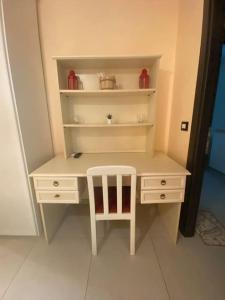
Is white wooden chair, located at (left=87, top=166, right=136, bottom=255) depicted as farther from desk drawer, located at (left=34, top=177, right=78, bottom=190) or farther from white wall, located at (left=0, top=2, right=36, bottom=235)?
white wall, located at (left=0, top=2, right=36, bottom=235)

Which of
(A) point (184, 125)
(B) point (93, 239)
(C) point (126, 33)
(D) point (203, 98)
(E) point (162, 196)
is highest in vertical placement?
(C) point (126, 33)

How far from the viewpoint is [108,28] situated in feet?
5.75

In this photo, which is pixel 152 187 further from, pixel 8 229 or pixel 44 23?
pixel 44 23

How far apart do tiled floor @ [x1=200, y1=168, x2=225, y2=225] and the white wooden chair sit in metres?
1.27

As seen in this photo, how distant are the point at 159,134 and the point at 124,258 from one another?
4.58 feet

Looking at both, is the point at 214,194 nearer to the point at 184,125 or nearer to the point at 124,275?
the point at 184,125

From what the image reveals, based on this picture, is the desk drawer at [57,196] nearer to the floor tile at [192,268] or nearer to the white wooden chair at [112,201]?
the white wooden chair at [112,201]

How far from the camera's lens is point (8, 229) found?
171cm

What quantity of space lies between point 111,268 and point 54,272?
474mm

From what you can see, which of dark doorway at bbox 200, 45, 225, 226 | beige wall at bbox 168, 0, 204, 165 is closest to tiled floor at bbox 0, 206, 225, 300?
beige wall at bbox 168, 0, 204, 165

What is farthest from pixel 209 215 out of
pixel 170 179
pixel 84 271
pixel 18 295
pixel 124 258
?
pixel 18 295

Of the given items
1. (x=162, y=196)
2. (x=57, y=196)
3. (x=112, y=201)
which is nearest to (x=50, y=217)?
(x=57, y=196)

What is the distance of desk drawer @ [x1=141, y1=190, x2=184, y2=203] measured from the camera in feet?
4.72

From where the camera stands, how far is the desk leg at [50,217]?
1.55m
